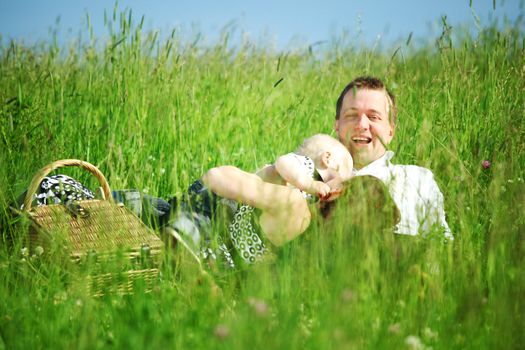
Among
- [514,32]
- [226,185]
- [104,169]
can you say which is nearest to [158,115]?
[104,169]

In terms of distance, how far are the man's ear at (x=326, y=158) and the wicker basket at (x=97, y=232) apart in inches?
35.0

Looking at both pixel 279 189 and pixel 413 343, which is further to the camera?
pixel 279 189

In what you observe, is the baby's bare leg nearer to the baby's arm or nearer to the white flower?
the baby's arm

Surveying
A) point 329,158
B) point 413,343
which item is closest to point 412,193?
point 329,158

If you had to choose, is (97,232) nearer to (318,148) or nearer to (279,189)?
(279,189)

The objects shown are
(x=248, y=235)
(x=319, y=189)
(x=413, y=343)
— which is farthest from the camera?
(x=248, y=235)

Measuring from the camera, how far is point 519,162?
3.61 m

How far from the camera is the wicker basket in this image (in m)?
2.76

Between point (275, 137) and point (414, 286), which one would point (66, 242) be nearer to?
point (414, 286)

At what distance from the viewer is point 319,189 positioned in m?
3.08

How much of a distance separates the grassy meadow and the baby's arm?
20 centimetres

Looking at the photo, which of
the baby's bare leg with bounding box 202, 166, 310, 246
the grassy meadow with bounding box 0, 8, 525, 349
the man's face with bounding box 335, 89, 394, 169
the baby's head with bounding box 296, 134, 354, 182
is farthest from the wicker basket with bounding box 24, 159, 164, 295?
the man's face with bounding box 335, 89, 394, 169

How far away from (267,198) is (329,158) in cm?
52

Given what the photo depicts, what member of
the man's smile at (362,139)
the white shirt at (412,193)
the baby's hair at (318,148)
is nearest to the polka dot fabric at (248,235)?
the baby's hair at (318,148)
